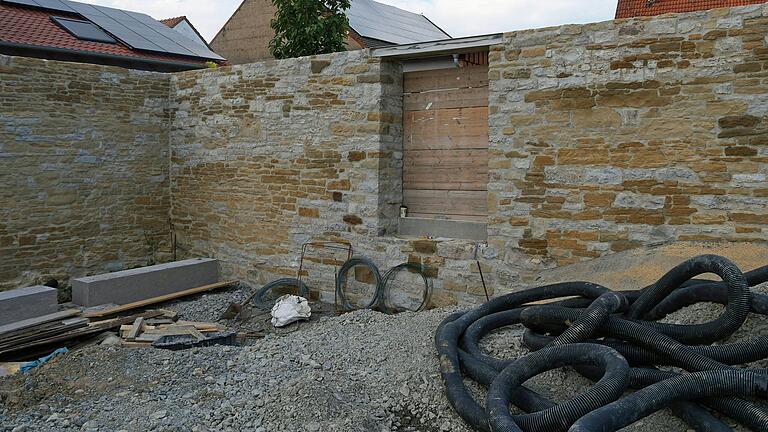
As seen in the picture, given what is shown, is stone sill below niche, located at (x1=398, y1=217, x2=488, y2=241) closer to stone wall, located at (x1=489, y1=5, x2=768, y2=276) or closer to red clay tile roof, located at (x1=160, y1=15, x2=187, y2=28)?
stone wall, located at (x1=489, y1=5, x2=768, y2=276)

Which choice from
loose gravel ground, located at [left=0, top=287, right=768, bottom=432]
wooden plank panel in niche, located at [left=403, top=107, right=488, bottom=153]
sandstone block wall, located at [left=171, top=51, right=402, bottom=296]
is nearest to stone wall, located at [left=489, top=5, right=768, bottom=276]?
wooden plank panel in niche, located at [left=403, top=107, right=488, bottom=153]

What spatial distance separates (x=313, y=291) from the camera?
801 centimetres

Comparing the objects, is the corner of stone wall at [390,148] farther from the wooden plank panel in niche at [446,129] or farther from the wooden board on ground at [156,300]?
the wooden board on ground at [156,300]

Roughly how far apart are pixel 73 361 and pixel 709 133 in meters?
5.67

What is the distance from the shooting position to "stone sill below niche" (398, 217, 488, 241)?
6.87 meters

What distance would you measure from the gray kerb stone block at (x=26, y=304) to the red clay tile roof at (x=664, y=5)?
13894 millimetres

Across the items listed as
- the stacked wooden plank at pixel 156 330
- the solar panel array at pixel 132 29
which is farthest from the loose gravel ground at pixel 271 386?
the solar panel array at pixel 132 29

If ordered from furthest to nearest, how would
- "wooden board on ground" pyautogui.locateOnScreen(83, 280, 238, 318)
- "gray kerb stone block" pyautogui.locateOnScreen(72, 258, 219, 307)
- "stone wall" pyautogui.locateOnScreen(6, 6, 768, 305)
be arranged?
"gray kerb stone block" pyautogui.locateOnScreen(72, 258, 219, 307) < "wooden board on ground" pyautogui.locateOnScreen(83, 280, 238, 318) < "stone wall" pyautogui.locateOnScreen(6, 6, 768, 305)

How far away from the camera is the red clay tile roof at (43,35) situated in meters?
11.1

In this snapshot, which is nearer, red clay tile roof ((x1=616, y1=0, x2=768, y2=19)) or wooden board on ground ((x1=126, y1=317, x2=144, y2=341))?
wooden board on ground ((x1=126, y1=317, x2=144, y2=341))

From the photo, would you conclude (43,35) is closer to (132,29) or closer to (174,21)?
(132,29)

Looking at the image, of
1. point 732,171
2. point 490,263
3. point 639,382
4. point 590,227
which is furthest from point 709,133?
point 639,382

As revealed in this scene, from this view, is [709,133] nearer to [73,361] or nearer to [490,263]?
[490,263]

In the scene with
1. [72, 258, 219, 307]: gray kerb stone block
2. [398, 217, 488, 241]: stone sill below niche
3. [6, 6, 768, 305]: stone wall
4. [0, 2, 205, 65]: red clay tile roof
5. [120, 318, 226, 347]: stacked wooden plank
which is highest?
[0, 2, 205, 65]: red clay tile roof
